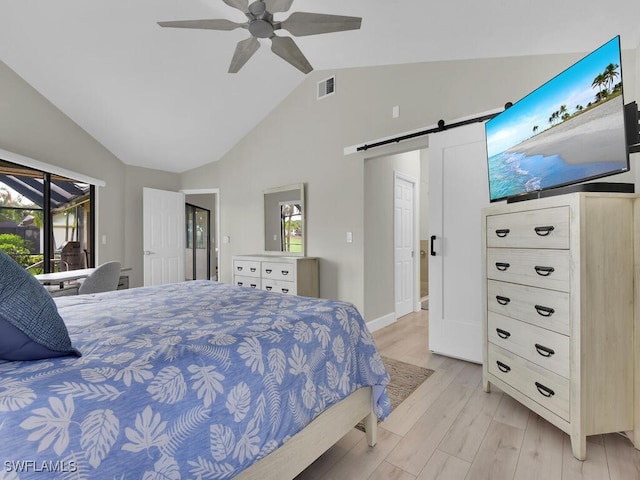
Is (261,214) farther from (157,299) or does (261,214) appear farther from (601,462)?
(601,462)

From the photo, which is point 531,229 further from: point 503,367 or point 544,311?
point 503,367

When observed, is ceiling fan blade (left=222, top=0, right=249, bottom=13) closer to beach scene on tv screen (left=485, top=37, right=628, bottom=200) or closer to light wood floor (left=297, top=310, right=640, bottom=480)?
beach scene on tv screen (left=485, top=37, right=628, bottom=200)

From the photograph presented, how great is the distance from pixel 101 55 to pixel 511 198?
4035 millimetres

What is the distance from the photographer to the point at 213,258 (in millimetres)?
7191

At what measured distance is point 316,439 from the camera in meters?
1.27

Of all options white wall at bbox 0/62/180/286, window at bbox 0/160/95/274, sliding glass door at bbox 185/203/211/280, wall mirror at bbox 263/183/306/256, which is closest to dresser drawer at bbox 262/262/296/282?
wall mirror at bbox 263/183/306/256

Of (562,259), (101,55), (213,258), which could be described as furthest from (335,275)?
(213,258)

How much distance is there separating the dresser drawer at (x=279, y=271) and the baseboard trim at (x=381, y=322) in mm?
1052

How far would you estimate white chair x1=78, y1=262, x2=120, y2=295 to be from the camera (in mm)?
2891

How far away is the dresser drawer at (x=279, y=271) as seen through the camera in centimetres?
362

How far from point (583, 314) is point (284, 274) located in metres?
2.80

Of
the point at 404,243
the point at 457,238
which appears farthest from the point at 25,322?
the point at 404,243

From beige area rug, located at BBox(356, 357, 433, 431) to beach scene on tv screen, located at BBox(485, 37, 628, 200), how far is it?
4.98ft

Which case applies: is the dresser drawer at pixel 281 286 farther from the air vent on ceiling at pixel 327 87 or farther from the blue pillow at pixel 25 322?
the blue pillow at pixel 25 322
